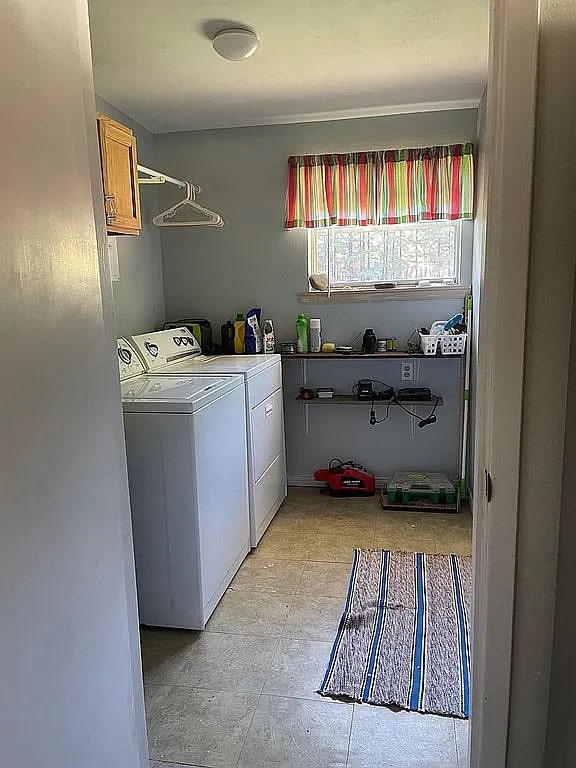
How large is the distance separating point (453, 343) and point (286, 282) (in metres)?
1.14

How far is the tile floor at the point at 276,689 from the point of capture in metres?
1.75

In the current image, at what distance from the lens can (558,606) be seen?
1120 millimetres

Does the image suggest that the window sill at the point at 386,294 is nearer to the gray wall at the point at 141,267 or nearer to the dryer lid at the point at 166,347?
the dryer lid at the point at 166,347

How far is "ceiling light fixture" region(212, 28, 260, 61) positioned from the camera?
237 centimetres

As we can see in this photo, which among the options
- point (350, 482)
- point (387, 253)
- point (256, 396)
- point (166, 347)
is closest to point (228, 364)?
point (256, 396)

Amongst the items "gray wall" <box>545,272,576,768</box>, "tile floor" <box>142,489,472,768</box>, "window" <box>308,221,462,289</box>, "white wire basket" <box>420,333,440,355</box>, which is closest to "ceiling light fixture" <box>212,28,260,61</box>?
"window" <box>308,221,462,289</box>

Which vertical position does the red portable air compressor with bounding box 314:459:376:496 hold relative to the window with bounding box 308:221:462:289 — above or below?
below

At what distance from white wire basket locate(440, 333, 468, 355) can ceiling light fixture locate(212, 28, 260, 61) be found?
1.88 meters

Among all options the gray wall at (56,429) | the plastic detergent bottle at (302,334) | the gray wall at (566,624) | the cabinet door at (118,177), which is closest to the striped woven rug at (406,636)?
the gray wall at (566,624)

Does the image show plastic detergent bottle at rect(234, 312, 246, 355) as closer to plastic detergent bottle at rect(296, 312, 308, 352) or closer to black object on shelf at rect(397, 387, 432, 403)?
plastic detergent bottle at rect(296, 312, 308, 352)

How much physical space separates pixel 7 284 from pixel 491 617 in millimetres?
1091

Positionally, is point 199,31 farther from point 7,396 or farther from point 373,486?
point 373,486

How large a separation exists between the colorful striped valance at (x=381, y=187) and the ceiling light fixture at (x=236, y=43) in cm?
112

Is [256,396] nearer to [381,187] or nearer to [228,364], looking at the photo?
[228,364]
